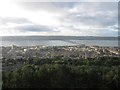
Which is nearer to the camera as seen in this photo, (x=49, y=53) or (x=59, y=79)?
(x=59, y=79)

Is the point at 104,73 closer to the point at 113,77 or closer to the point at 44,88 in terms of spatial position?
the point at 113,77

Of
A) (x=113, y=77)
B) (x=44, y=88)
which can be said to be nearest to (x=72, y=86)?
(x=44, y=88)

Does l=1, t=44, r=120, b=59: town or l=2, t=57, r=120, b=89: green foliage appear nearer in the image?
l=2, t=57, r=120, b=89: green foliage

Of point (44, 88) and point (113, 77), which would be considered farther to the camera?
point (113, 77)

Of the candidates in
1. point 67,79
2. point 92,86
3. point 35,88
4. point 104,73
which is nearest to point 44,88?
point 35,88

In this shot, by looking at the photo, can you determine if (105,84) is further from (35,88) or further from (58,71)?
(35,88)

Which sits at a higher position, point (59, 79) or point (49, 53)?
point (59, 79)

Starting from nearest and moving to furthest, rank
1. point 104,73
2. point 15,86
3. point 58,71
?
point 15,86 < point 58,71 < point 104,73

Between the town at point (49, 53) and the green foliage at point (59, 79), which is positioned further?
the town at point (49, 53)

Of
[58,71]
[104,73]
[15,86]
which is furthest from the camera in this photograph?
[104,73]
